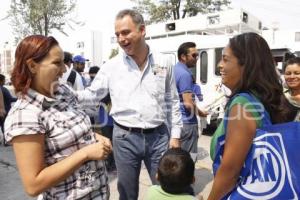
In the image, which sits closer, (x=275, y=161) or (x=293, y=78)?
(x=275, y=161)

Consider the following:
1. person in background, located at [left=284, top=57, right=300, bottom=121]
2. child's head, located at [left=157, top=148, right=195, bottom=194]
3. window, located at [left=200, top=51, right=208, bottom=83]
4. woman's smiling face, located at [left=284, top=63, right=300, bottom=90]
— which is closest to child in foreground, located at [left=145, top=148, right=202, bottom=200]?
child's head, located at [left=157, top=148, right=195, bottom=194]

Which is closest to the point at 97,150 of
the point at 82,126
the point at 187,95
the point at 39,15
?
the point at 82,126

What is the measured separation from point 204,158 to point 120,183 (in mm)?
3680

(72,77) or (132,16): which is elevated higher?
(132,16)

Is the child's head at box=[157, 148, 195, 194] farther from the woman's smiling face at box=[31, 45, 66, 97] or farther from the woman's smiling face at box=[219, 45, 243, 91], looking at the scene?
the woman's smiling face at box=[31, 45, 66, 97]

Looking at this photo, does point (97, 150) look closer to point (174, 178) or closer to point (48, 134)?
point (48, 134)

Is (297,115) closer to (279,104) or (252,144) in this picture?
(279,104)

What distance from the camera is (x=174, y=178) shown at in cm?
227

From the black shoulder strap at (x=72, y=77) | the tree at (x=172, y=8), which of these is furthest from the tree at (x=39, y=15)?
the black shoulder strap at (x=72, y=77)

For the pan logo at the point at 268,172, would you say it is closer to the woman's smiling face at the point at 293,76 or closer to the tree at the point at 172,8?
the woman's smiling face at the point at 293,76

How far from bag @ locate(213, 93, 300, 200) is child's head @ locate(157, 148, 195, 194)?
1.94 ft

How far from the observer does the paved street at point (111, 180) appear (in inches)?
185

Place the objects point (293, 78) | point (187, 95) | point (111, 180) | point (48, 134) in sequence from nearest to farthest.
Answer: point (48, 134) → point (293, 78) → point (187, 95) → point (111, 180)

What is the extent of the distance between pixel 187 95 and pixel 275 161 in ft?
8.44
